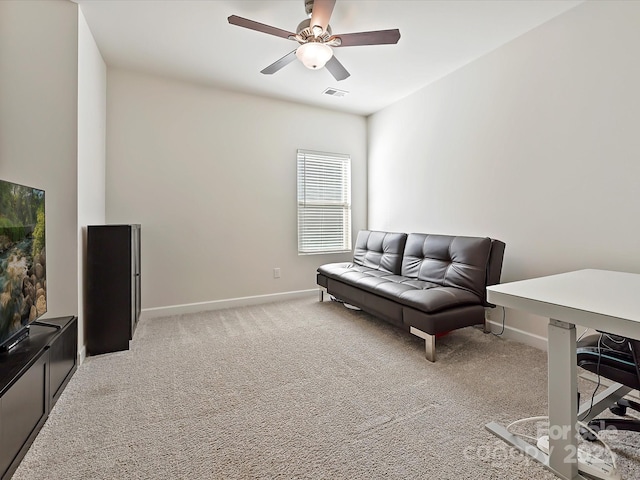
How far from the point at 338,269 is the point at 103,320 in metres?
2.32

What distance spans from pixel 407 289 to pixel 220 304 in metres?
2.26

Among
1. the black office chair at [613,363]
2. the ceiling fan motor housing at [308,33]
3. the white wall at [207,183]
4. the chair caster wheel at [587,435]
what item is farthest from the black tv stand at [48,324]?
the chair caster wheel at [587,435]

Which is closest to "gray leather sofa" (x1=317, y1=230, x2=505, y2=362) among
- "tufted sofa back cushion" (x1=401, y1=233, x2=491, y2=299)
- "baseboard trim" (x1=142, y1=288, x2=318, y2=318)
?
"tufted sofa back cushion" (x1=401, y1=233, x2=491, y2=299)

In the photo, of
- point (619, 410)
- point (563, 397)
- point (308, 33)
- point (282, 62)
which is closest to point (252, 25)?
point (308, 33)

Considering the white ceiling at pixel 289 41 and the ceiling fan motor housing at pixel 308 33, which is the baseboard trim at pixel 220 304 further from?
the ceiling fan motor housing at pixel 308 33

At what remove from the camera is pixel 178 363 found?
2271 mm

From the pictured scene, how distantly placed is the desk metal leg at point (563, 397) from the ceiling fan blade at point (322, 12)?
2.12 metres

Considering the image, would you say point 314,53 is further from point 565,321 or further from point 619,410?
point 619,410

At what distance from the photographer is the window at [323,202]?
4148mm

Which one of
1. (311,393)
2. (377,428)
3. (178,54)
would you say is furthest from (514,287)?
(178,54)

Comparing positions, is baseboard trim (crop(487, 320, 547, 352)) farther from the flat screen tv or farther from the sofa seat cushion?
the flat screen tv

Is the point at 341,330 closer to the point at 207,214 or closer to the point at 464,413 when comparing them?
the point at 464,413

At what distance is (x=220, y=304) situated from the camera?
12.0 ft

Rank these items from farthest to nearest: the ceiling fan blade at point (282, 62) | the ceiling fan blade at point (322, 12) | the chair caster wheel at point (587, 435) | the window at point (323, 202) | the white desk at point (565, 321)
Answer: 1. the window at point (323, 202)
2. the ceiling fan blade at point (282, 62)
3. the ceiling fan blade at point (322, 12)
4. the chair caster wheel at point (587, 435)
5. the white desk at point (565, 321)
